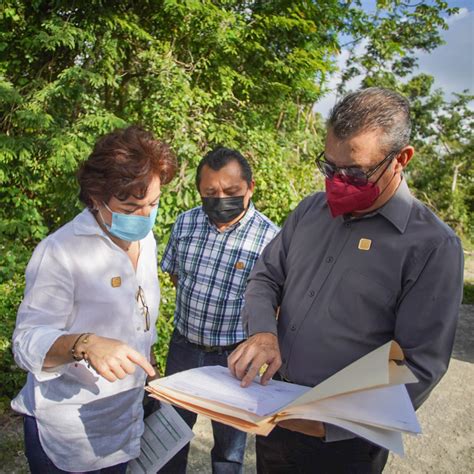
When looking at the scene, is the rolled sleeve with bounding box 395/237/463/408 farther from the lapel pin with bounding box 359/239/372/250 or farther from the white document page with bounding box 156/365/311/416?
the white document page with bounding box 156/365/311/416

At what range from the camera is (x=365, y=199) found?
1630mm

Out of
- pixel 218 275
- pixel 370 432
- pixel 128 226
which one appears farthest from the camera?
pixel 218 275

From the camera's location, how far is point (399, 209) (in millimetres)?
1621

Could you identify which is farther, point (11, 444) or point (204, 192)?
point (11, 444)

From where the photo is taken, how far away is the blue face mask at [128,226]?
70.7 inches

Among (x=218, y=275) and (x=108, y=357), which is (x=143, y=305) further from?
(x=218, y=275)

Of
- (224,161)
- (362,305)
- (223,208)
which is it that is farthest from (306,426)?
(224,161)

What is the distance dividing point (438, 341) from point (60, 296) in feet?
4.18

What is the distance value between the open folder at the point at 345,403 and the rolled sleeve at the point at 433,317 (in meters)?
0.15

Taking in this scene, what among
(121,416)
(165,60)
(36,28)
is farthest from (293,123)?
(121,416)

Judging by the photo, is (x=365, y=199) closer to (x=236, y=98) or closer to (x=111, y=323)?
(x=111, y=323)

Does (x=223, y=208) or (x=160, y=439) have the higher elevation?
(x=223, y=208)

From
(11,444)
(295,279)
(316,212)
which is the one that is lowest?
(11,444)

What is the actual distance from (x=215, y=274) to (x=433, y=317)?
1.49 metres
